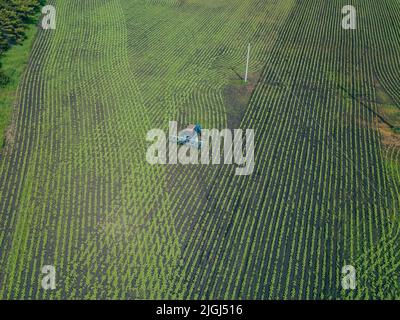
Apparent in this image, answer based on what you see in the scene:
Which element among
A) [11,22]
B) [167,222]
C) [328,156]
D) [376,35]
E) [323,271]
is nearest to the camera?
[323,271]

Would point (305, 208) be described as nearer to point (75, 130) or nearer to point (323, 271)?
point (323, 271)

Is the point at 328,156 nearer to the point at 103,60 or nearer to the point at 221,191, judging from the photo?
the point at 221,191

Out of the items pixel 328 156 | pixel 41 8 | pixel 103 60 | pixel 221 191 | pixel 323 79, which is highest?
pixel 41 8

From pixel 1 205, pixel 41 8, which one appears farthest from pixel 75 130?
pixel 41 8

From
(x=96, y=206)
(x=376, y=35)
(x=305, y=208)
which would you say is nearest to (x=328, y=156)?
(x=305, y=208)

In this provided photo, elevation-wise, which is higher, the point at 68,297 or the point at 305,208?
the point at 305,208
